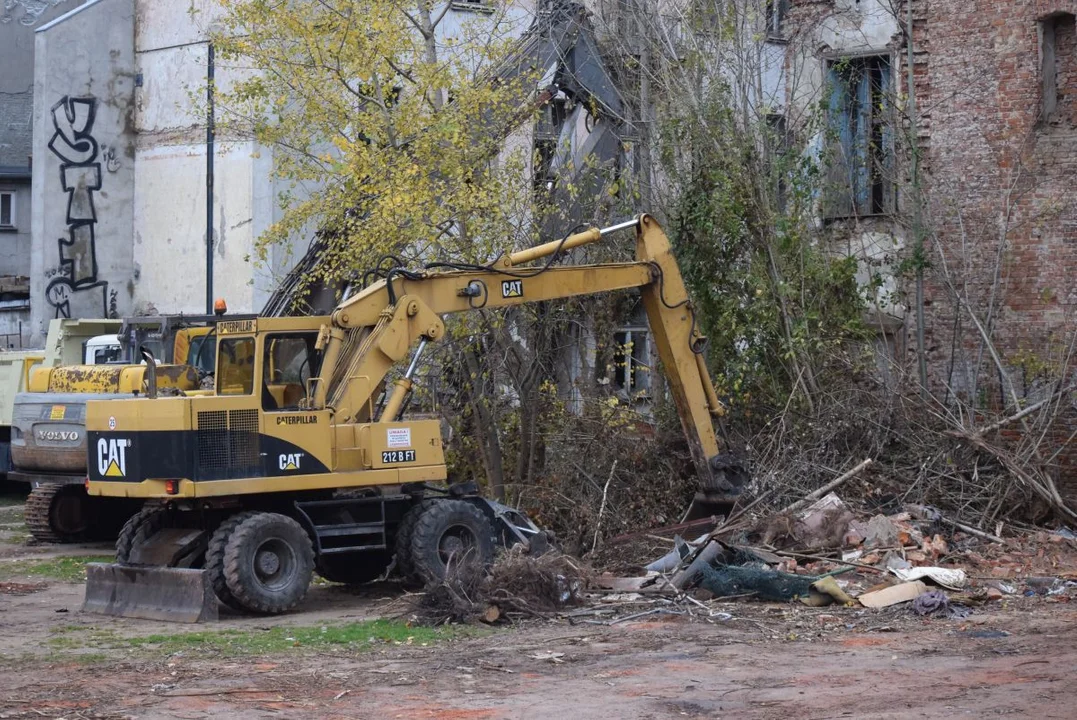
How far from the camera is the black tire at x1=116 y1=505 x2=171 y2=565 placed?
42.3ft

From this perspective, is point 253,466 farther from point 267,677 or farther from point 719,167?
point 719,167

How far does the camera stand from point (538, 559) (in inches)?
481

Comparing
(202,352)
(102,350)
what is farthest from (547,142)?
(102,350)

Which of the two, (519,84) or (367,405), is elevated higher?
(519,84)

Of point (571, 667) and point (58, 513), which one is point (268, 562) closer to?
point (571, 667)

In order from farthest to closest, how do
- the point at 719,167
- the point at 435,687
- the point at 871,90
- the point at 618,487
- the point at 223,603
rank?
the point at 871,90 < the point at 719,167 < the point at 618,487 < the point at 223,603 < the point at 435,687

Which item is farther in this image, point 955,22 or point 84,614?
point 955,22

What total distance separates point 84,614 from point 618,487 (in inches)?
235

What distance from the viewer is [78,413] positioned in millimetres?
17344

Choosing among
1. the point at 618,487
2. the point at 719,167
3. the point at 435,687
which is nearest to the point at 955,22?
the point at 719,167

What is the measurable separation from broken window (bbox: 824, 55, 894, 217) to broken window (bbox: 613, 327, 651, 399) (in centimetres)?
306

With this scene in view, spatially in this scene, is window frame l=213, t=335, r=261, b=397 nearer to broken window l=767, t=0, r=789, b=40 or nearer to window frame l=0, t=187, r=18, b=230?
broken window l=767, t=0, r=789, b=40

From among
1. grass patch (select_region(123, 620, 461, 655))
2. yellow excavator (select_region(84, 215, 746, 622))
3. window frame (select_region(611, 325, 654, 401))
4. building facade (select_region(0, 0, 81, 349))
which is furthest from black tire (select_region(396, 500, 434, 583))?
building facade (select_region(0, 0, 81, 349))

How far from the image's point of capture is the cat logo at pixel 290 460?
40.7ft
